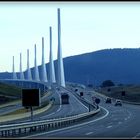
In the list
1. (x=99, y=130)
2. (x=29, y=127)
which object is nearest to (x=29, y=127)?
(x=29, y=127)

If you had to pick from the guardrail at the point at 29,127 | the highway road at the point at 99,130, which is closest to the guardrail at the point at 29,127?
the guardrail at the point at 29,127

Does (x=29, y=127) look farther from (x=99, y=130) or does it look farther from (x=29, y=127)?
(x=99, y=130)

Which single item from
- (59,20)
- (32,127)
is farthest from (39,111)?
(59,20)

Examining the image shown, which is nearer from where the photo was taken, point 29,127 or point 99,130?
point 29,127

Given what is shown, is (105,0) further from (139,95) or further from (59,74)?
(59,74)

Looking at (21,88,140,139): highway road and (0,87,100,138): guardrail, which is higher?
(0,87,100,138): guardrail

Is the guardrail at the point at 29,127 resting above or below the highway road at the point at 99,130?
above

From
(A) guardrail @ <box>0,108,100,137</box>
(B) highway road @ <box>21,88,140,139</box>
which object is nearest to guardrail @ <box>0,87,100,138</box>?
(A) guardrail @ <box>0,108,100,137</box>

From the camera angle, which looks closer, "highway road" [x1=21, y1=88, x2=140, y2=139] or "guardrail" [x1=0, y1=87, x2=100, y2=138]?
"highway road" [x1=21, y1=88, x2=140, y2=139]

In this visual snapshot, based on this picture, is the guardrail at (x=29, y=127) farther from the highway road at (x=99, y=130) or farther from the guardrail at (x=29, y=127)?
the highway road at (x=99, y=130)

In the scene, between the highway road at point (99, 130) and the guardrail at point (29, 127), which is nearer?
the highway road at point (99, 130)

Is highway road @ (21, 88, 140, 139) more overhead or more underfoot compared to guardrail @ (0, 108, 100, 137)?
more underfoot

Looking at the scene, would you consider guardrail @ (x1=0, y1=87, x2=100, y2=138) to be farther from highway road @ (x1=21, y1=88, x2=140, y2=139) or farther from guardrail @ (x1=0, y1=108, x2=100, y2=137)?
highway road @ (x1=21, y1=88, x2=140, y2=139)

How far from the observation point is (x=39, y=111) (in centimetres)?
9206
